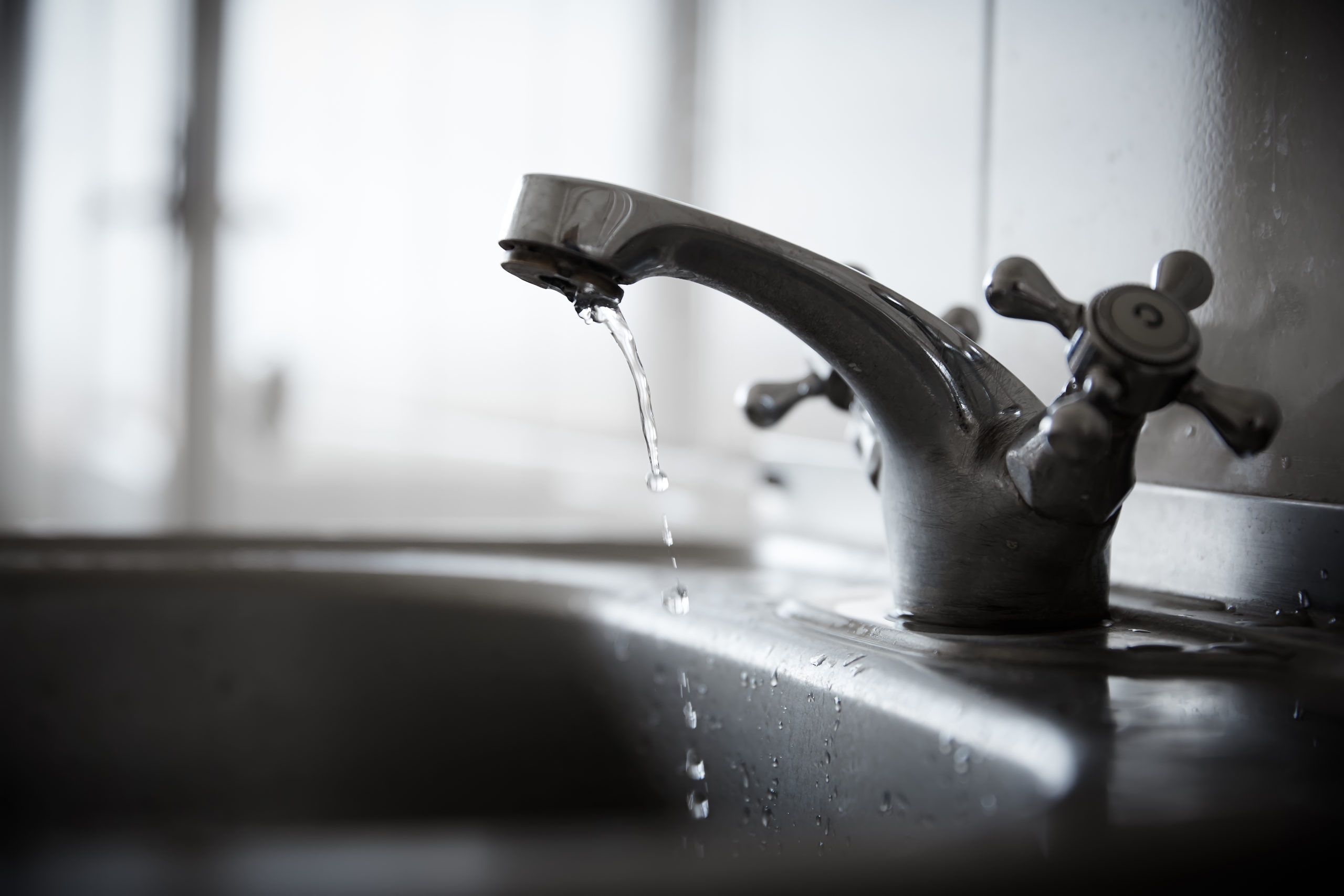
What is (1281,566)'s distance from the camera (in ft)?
1.46

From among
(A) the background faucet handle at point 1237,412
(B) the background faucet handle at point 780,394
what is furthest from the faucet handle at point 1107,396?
(B) the background faucet handle at point 780,394

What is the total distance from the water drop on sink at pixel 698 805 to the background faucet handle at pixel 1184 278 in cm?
26

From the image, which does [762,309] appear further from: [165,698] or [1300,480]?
[165,698]

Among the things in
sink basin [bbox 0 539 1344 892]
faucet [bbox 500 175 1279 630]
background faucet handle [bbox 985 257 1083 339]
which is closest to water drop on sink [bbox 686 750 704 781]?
sink basin [bbox 0 539 1344 892]

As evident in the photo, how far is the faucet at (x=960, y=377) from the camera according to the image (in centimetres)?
37

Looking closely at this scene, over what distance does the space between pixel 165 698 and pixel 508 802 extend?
0.68 feet

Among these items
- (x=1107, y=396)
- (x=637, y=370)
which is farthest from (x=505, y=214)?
(x=1107, y=396)

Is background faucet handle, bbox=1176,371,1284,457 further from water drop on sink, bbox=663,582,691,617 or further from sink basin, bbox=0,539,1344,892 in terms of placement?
water drop on sink, bbox=663,582,691,617

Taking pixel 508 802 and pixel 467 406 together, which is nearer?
pixel 508 802

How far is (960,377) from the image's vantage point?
→ 0.42 meters

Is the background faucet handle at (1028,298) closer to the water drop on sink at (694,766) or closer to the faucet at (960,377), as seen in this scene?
the faucet at (960,377)

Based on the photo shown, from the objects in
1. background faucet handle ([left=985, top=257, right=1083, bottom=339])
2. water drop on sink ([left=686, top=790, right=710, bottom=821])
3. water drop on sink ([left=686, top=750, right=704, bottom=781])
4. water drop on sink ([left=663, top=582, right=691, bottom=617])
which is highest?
background faucet handle ([left=985, top=257, right=1083, bottom=339])

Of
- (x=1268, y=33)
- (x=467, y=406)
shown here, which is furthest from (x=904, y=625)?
(x=467, y=406)

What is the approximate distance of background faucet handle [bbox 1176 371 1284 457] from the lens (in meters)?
0.36
